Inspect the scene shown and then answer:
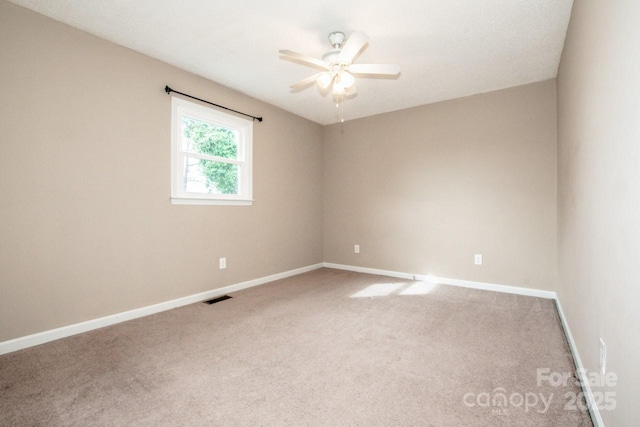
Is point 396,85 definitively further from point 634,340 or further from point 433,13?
point 634,340

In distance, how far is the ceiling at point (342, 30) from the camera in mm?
2205

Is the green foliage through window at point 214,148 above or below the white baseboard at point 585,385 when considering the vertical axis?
above

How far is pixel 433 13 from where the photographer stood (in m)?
2.27

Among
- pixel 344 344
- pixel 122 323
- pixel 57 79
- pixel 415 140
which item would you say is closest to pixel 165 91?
pixel 57 79

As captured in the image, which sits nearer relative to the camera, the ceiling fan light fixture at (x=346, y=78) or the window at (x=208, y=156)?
the ceiling fan light fixture at (x=346, y=78)

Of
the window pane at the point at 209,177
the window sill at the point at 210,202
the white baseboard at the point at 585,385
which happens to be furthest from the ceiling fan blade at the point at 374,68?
the white baseboard at the point at 585,385

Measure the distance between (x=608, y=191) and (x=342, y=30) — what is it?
211 centimetres

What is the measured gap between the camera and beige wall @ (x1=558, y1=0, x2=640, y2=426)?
103 cm

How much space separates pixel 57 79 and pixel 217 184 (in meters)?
1.65

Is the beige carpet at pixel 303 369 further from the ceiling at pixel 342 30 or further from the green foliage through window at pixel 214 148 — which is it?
the ceiling at pixel 342 30

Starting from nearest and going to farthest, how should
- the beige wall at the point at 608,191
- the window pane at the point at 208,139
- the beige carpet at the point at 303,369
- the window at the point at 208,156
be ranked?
the beige wall at the point at 608,191
the beige carpet at the point at 303,369
the window at the point at 208,156
the window pane at the point at 208,139

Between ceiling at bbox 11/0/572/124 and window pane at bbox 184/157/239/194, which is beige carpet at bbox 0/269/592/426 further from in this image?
ceiling at bbox 11/0/572/124

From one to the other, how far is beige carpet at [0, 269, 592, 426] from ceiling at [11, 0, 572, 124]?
2.46 metres

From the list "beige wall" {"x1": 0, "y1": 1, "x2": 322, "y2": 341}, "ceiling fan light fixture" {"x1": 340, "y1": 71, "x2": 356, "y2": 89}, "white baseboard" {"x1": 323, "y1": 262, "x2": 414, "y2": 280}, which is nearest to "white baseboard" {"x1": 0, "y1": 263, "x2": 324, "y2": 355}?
"beige wall" {"x1": 0, "y1": 1, "x2": 322, "y2": 341}
